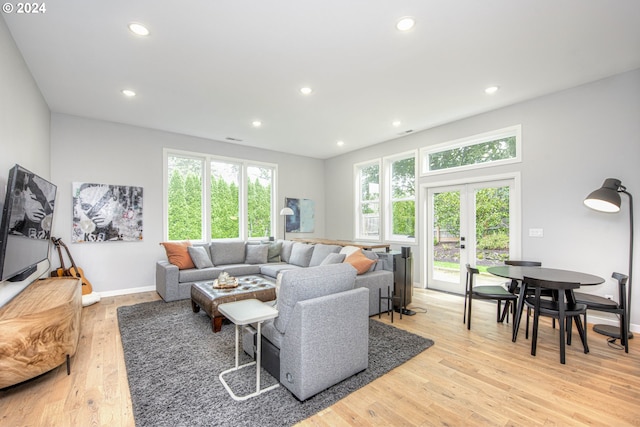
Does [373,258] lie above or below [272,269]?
above

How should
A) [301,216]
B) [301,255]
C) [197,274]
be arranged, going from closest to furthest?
[197,274], [301,255], [301,216]

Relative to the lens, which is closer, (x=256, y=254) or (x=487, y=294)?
(x=487, y=294)

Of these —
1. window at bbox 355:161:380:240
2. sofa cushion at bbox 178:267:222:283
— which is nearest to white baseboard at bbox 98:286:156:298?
sofa cushion at bbox 178:267:222:283

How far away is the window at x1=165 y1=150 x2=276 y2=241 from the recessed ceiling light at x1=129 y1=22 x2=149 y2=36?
317 centimetres

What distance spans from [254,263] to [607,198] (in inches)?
200

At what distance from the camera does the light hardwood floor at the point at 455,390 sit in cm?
187

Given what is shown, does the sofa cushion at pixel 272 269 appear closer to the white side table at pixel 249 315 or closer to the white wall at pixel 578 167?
the white side table at pixel 249 315

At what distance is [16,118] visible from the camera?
2.79 meters

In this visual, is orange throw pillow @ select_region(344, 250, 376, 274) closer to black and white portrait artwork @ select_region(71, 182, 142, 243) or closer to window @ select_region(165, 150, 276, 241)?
window @ select_region(165, 150, 276, 241)

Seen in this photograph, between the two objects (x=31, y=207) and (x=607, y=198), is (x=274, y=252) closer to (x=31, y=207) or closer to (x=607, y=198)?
(x=31, y=207)

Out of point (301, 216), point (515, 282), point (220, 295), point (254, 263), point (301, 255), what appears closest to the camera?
point (220, 295)

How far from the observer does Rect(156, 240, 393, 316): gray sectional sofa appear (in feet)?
12.9

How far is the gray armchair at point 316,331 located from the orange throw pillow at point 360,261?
1378mm

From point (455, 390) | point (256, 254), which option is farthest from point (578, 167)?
point (256, 254)
